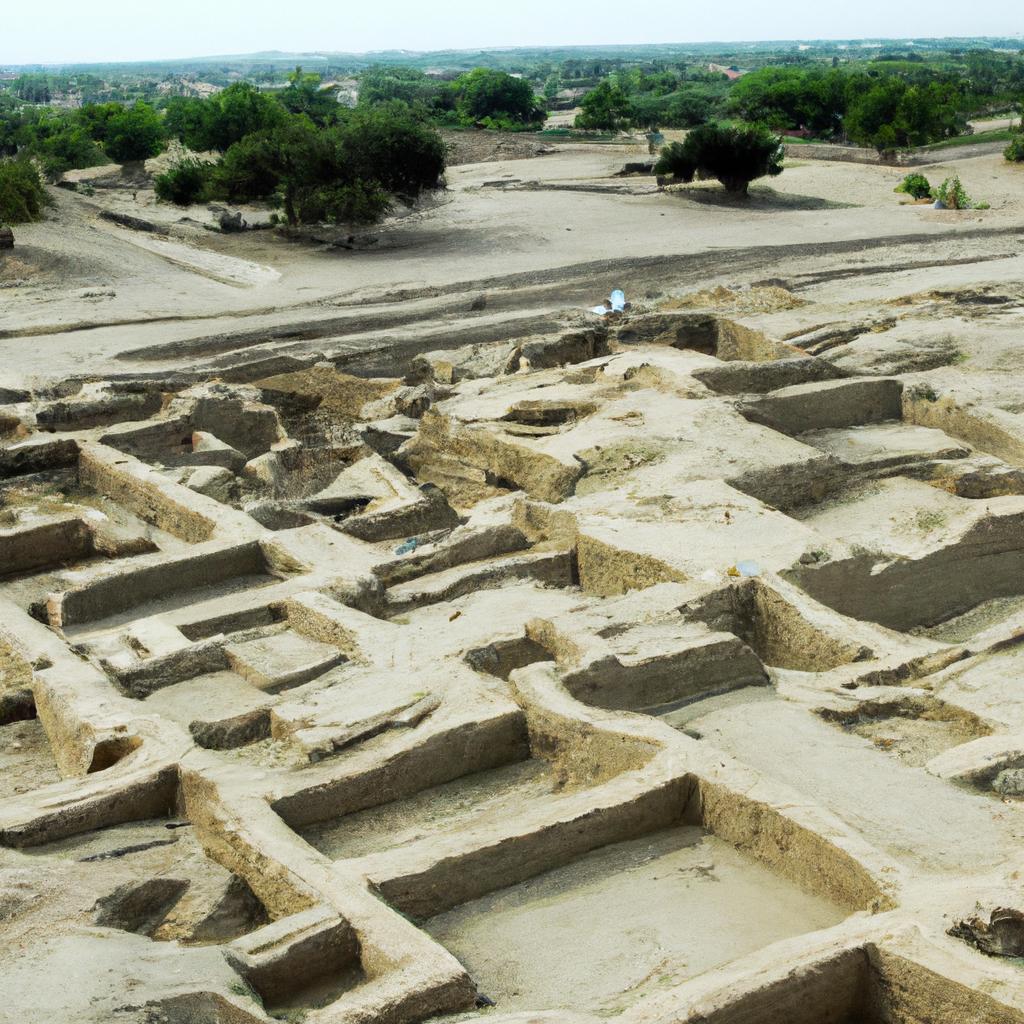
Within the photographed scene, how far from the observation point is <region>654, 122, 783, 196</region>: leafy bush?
27.0m

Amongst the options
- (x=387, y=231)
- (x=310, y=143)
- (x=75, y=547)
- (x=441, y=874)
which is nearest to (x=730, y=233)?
(x=387, y=231)

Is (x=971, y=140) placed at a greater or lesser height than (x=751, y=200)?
greater

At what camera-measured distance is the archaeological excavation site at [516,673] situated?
16.4 ft

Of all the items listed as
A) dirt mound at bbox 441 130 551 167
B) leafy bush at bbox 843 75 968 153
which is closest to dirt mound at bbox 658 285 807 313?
dirt mound at bbox 441 130 551 167

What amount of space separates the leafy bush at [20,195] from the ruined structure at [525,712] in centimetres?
1071

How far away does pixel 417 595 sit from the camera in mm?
8945

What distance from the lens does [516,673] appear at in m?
7.20

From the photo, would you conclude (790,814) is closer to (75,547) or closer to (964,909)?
(964,909)

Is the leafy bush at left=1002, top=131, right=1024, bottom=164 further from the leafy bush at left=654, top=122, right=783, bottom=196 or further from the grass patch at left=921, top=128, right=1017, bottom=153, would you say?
the leafy bush at left=654, top=122, right=783, bottom=196

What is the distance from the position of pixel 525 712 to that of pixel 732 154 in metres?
22.2

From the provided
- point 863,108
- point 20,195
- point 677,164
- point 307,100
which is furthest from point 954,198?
point 307,100

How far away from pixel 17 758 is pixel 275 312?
10993 mm

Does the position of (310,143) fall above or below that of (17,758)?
above

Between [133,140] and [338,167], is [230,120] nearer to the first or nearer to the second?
[133,140]
